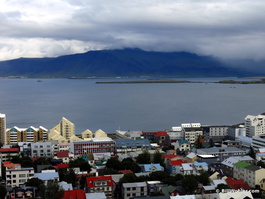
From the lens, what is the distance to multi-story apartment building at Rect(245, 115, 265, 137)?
2150 centimetres

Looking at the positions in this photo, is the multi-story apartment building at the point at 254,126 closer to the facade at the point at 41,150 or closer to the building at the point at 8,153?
the facade at the point at 41,150

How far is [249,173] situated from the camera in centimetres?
Result: 1196

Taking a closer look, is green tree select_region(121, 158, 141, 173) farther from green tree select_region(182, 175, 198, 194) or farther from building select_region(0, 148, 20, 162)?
building select_region(0, 148, 20, 162)

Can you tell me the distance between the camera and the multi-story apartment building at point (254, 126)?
21.5m

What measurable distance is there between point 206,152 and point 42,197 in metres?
8.20

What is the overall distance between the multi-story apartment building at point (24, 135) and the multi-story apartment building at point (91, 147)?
11.6 feet

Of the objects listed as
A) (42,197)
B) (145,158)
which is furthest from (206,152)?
(42,197)

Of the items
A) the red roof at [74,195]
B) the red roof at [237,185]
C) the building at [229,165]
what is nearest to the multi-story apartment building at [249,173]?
the building at [229,165]

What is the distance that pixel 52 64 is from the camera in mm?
176375

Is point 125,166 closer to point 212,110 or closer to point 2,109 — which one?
point 212,110

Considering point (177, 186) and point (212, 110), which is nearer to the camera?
point (177, 186)

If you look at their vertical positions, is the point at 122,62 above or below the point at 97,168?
above

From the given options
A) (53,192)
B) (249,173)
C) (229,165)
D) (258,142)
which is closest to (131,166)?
(229,165)

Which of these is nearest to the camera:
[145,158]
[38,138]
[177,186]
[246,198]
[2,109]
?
[246,198]
